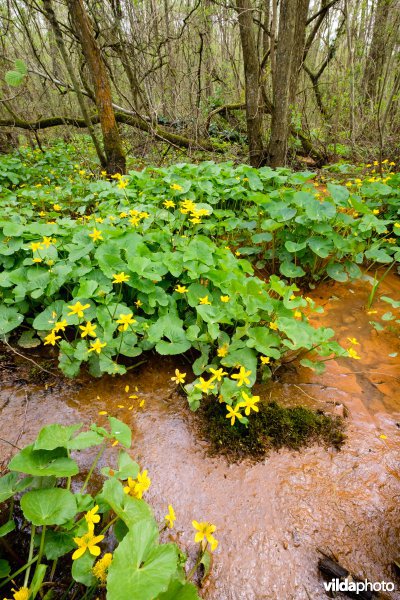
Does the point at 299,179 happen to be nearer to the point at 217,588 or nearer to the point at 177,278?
the point at 177,278

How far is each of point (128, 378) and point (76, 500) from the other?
849 mm

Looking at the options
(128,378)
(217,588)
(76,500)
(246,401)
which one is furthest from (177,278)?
(217,588)

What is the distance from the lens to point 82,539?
3.14 feet

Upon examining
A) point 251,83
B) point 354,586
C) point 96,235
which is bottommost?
point 354,586

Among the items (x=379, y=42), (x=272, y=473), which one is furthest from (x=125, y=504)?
(x=379, y=42)

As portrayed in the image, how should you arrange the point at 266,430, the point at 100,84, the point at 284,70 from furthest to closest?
the point at 100,84 < the point at 284,70 < the point at 266,430

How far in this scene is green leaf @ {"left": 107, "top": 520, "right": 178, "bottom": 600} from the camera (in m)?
0.75

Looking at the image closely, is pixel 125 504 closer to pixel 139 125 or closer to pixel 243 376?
pixel 243 376

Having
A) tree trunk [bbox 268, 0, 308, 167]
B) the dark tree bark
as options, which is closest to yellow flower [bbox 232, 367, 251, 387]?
tree trunk [bbox 268, 0, 308, 167]

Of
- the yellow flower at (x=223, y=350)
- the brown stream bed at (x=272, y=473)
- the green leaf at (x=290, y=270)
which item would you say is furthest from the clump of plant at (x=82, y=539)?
the green leaf at (x=290, y=270)

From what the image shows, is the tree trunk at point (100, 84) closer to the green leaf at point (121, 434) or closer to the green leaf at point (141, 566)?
Result: the green leaf at point (121, 434)

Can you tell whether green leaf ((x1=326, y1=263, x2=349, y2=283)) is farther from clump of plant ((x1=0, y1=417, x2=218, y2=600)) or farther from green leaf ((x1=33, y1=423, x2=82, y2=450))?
→ green leaf ((x1=33, y1=423, x2=82, y2=450))

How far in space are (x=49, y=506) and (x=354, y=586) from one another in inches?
42.2

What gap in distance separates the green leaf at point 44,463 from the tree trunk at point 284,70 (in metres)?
4.76
